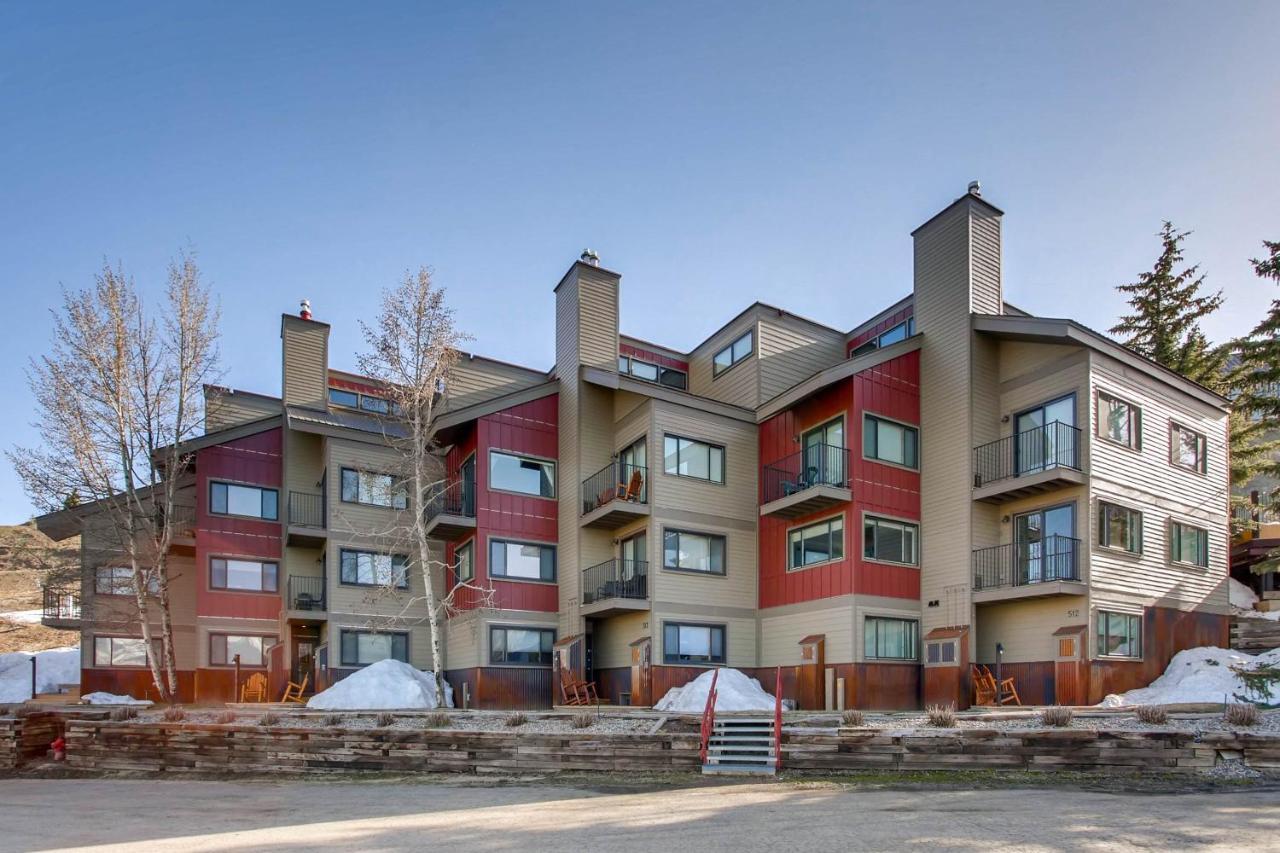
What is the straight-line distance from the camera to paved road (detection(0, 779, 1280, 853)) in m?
A: 9.40

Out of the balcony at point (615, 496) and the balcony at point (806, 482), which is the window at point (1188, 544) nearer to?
the balcony at point (806, 482)

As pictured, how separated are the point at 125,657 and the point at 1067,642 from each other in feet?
88.4

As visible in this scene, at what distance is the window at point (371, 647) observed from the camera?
28.3m

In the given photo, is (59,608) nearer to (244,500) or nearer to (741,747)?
(244,500)

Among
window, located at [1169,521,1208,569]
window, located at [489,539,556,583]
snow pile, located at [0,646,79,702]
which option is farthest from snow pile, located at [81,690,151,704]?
window, located at [1169,521,1208,569]

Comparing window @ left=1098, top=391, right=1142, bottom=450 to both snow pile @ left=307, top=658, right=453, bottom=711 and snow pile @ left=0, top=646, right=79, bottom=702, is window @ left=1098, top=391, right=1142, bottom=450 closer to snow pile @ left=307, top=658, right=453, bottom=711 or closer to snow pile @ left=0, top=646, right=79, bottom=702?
snow pile @ left=307, top=658, right=453, bottom=711

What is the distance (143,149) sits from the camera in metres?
18.0

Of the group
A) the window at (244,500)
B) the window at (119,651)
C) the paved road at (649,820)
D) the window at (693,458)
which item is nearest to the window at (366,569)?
the window at (244,500)

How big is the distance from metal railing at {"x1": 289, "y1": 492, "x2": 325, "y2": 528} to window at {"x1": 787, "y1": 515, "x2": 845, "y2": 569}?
14.7 meters

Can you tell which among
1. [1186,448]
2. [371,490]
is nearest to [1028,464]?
[1186,448]

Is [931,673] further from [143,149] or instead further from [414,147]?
[143,149]

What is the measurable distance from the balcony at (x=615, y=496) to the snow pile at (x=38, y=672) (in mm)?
19524

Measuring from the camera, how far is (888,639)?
75.5ft

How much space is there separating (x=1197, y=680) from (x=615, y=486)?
14.4 m
